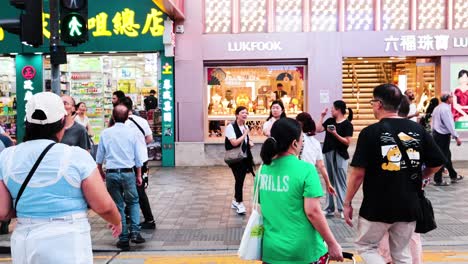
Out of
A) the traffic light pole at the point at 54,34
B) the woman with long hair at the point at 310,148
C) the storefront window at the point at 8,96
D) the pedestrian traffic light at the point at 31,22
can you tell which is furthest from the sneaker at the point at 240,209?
the storefront window at the point at 8,96

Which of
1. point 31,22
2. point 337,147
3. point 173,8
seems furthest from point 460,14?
point 31,22

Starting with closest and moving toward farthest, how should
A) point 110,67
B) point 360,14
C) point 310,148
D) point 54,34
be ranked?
point 310,148, point 54,34, point 360,14, point 110,67

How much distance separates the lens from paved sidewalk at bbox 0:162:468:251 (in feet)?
22.9

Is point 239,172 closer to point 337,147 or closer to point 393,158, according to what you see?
point 337,147

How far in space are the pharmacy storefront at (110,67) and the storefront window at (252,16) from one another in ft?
6.39

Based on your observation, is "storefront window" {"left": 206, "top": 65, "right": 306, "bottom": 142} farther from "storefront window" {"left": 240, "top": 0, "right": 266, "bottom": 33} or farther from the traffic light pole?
the traffic light pole

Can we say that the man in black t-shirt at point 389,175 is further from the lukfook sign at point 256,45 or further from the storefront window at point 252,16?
the storefront window at point 252,16

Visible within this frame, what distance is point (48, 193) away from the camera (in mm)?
2992

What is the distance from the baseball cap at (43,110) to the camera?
3084 mm

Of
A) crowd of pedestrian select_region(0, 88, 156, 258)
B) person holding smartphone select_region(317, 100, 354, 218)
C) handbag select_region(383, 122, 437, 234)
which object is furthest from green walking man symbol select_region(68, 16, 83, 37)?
handbag select_region(383, 122, 437, 234)

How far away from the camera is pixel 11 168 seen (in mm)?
3062

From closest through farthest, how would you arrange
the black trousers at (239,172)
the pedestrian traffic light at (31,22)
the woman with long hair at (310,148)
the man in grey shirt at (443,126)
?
the woman with long hair at (310,148) → the pedestrian traffic light at (31,22) → the black trousers at (239,172) → the man in grey shirt at (443,126)

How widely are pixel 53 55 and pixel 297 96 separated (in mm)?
8233

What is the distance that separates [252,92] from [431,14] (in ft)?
16.1
